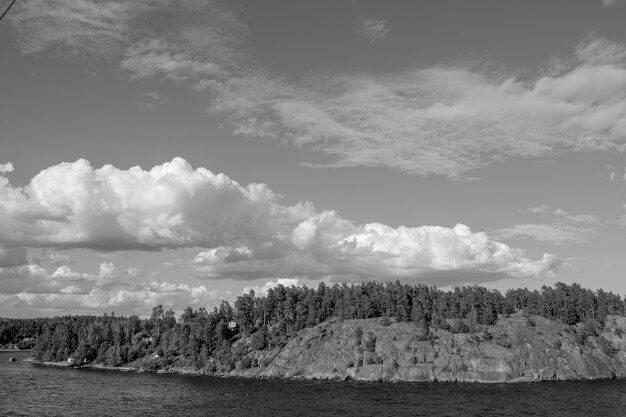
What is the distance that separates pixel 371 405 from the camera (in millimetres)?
147125

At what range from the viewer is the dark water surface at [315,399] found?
13638cm

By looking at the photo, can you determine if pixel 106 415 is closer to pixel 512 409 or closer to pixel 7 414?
pixel 7 414

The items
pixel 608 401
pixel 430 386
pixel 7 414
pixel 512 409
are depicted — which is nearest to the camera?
pixel 7 414

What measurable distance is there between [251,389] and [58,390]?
229 ft

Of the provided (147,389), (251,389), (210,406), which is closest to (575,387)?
(251,389)

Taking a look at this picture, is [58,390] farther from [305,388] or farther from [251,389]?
[305,388]

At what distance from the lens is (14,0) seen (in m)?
22.8

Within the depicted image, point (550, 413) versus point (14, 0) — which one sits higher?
point (14, 0)

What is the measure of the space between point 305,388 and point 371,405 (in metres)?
47.4

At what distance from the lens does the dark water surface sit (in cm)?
13638

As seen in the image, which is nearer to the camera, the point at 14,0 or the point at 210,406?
the point at 14,0

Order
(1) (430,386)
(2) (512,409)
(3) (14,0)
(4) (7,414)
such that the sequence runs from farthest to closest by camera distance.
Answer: (1) (430,386), (2) (512,409), (4) (7,414), (3) (14,0)

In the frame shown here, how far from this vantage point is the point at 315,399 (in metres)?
160

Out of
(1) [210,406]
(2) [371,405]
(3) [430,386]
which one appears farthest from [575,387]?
(1) [210,406]
